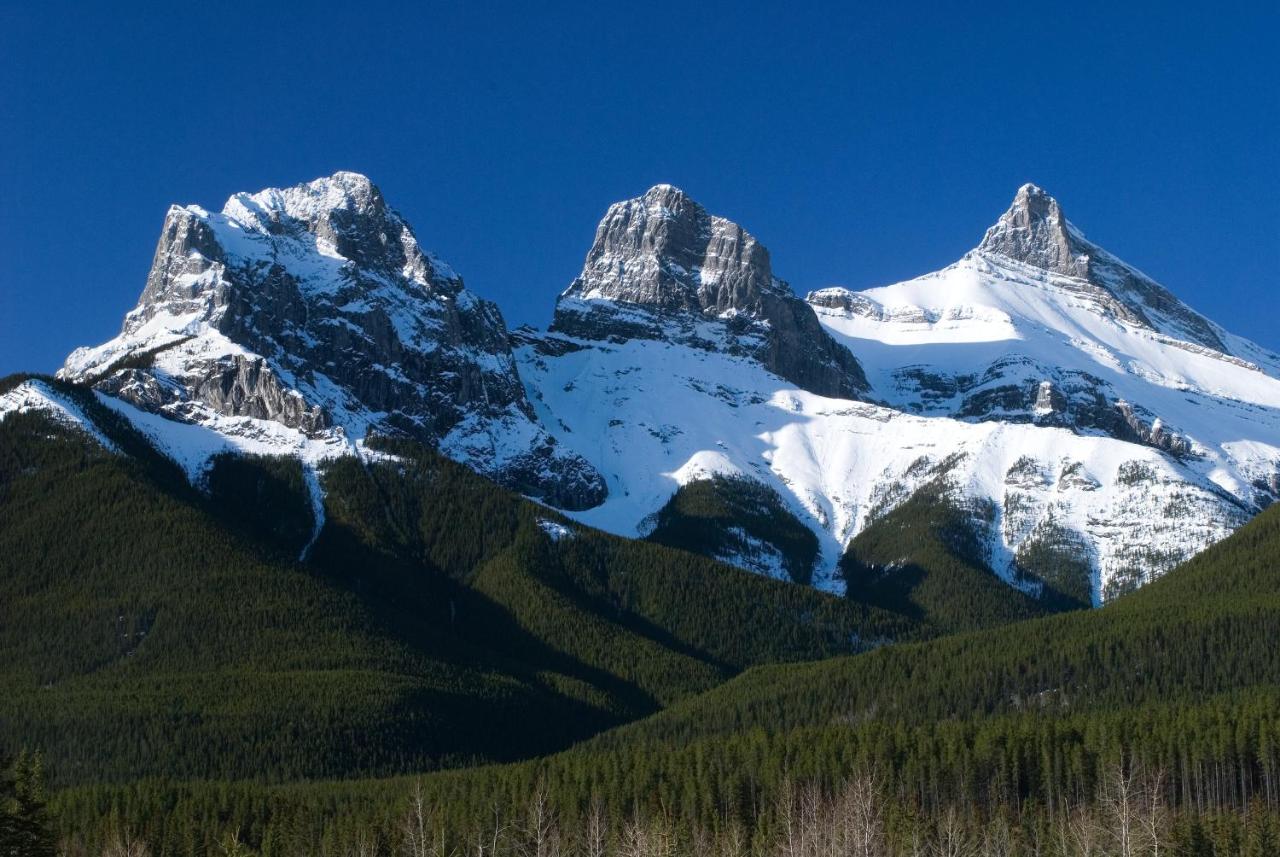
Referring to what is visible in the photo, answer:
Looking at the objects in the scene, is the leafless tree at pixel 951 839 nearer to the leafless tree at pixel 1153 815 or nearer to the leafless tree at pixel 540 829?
the leafless tree at pixel 1153 815

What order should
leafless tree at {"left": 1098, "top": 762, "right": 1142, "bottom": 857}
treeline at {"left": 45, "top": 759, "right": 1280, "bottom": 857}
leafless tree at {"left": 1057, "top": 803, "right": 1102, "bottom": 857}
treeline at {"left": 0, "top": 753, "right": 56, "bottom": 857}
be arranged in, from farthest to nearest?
1. treeline at {"left": 45, "top": 759, "right": 1280, "bottom": 857}
2. leafless tree at {"left": 1057, "top": 803, "right": 1102, "bottom": 857}
3. leafless tree at {"left": 1098, "top": 762, "right": 1142, "bottom": 857}
4. treeline at {"left": 0, "top": 753, "right": 56, "bottom": 857}

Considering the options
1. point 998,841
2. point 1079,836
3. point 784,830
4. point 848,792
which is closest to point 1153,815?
point 1079,836

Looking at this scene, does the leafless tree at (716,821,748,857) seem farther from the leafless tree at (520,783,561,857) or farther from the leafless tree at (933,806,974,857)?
the leafless tree at (933,806,974,857)

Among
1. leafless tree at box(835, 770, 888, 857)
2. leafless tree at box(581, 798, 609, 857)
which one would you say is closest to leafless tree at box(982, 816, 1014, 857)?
leafless tree at box(835, 770, 888, 857)

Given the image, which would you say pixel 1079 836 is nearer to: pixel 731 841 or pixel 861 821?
pixel 861 821

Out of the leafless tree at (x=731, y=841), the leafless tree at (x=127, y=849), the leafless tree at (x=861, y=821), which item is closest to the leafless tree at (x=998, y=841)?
the leafless tree at (x=861, y=821)

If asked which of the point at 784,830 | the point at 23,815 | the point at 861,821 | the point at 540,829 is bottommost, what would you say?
the point at 23,815

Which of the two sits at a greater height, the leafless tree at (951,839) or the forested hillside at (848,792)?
the forested hillside at (848,792)

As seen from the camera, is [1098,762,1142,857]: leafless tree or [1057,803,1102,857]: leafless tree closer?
[1098,762,1142,857]: leafless tree

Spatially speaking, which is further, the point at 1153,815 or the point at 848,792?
the point at 848,792

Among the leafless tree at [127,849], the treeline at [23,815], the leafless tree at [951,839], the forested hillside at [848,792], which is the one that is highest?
the forested hillside at [848,792]

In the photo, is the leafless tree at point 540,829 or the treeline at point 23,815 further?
the leafless tree at point 540,829

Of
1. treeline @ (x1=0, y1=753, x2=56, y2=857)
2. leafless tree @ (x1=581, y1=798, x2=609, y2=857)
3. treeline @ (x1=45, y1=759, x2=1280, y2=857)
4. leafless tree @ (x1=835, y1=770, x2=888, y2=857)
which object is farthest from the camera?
leafless tree @ (x1=581, y1=798, x2=609, y2=857)

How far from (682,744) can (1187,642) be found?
50511 mm
